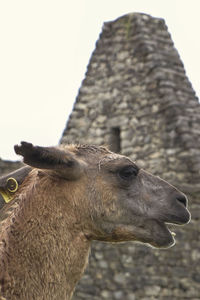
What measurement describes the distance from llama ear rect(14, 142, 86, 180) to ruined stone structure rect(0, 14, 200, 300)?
6.21 meters

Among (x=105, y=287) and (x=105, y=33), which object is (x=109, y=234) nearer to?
(x=105, y=287)

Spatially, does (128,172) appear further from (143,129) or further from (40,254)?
(143,129)

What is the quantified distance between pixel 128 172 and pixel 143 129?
7.86 metres

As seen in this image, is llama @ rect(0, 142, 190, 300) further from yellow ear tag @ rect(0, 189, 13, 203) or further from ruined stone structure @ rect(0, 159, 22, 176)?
ruined stone structure @ rect(0, 159, 22, 176)

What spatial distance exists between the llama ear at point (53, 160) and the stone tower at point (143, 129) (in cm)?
621

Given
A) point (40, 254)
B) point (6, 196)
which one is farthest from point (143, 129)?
point (40, 254)

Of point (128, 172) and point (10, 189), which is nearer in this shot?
point (10, 189)

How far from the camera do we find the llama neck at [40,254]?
3.99 m

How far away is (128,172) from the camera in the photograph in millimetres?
4516

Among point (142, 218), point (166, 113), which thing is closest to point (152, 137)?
point (166, 113)

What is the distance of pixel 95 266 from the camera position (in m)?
10.5

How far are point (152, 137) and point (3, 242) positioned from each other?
823 centimetres

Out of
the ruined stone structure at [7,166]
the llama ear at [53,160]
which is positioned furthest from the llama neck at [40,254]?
the ruined stone structure at [7,166]

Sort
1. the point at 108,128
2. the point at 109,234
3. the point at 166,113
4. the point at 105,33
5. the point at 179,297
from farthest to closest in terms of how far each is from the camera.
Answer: the point at 105,33, the point at 108,128, the point at 166,113, the point at 179,297, the point at 109,234
